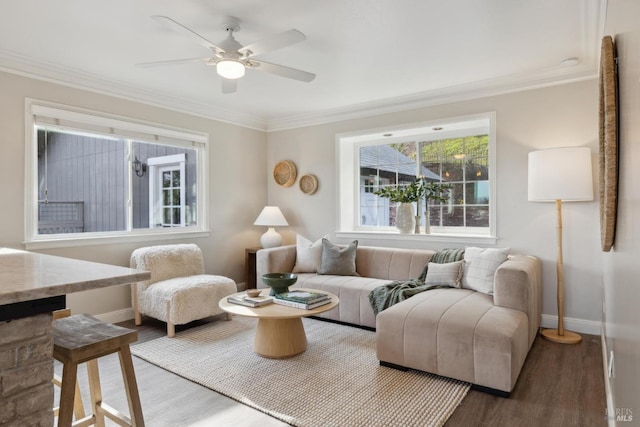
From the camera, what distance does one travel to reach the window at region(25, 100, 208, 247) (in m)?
3.41

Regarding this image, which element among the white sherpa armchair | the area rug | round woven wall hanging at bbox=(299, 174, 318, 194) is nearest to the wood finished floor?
the area rug

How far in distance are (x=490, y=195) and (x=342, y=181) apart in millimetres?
1814

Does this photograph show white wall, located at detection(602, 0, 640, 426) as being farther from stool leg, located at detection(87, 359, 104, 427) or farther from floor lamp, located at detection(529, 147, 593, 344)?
A: stool leg, located at detection(87, 359, 104, 427)

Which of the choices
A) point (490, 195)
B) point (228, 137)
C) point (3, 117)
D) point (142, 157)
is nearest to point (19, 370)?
point (3, 117)

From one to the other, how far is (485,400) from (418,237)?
7.16 ft

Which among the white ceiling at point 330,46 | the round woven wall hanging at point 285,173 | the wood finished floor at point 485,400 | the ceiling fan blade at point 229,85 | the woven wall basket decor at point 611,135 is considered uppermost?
the white ceiling at point 330,46

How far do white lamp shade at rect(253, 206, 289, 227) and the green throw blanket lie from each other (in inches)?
72.7

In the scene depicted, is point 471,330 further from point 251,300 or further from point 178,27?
point 178,27

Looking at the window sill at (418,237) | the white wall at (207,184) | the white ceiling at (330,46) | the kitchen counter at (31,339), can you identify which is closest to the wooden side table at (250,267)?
the white wall at (207,184)

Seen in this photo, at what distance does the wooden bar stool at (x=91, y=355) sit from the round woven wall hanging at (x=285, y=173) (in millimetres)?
3665

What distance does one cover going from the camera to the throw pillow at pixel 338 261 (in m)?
4.11

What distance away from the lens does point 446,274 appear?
343cm

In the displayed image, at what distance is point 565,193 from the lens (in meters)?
3.06

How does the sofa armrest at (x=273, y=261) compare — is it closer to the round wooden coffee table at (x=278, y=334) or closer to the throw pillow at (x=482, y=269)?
the round wooden coffee table at (x=278, y=334)
